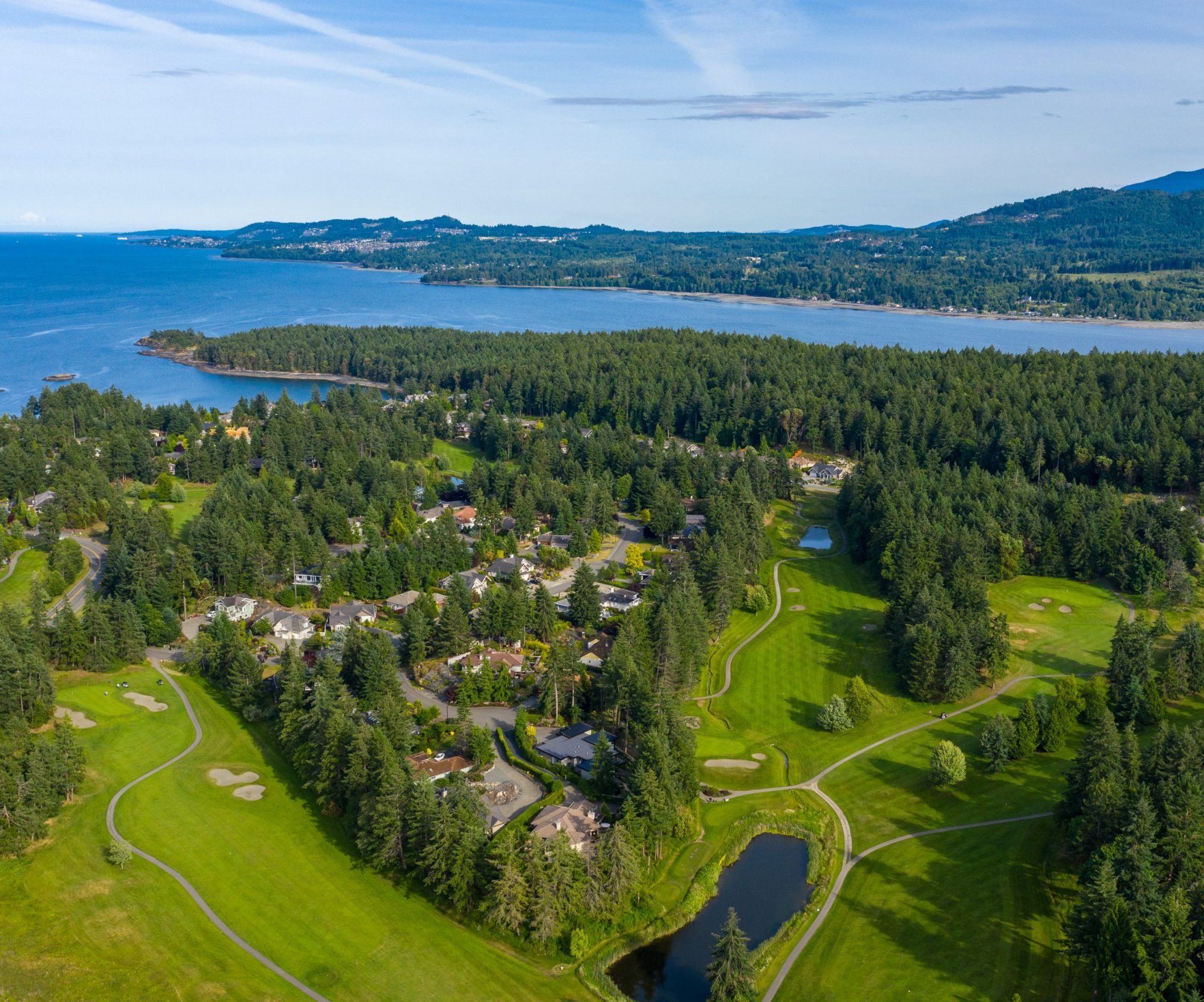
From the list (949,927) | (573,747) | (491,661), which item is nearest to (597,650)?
(491,661)

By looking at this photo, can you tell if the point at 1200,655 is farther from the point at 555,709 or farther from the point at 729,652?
the point at 555,709

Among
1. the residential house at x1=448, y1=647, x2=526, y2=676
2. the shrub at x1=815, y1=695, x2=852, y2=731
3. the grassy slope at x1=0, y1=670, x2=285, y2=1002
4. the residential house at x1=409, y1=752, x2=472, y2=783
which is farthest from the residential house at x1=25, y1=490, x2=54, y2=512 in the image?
the shrub at x1=815, y1=695, x2=852, y2=731

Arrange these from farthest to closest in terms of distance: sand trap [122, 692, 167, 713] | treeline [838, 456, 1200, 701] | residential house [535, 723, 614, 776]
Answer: treeline [838, 456, 1200, 701], sand trap [122, 692, 167, 713], residential house [535, 723, 614, 776]

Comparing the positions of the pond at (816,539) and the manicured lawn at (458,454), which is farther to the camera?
the manicured lawn at (458,454)

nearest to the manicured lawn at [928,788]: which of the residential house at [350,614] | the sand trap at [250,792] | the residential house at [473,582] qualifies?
the sand trap at [250,792]

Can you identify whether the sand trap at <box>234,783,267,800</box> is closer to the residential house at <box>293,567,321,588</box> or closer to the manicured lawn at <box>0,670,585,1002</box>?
the manicured lawn at <box>0,670,585,1002</box>

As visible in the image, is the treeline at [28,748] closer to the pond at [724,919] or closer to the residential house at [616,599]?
the pond at [724,919]

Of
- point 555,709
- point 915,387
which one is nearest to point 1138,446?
point 915,387
